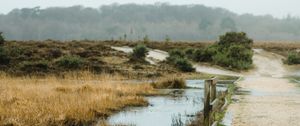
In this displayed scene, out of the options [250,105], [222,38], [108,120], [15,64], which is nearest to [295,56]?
[222,38]

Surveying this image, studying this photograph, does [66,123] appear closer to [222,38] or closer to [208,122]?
[208,122]

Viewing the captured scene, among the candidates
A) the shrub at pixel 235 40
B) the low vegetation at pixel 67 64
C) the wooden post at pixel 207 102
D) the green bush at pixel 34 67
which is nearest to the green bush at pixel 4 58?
the low vegetation at pixel 67 64

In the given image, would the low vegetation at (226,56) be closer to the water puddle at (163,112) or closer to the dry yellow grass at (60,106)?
the water puddle at (163,112)

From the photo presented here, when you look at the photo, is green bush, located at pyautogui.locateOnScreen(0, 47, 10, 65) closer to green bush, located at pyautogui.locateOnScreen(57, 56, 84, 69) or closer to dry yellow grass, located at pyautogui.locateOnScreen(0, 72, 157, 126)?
green bush, located at pyautogui.locateOnScreen(57, 56, 84, 69)

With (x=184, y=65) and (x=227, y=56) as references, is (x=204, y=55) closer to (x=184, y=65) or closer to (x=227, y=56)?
(x=227, y=56)

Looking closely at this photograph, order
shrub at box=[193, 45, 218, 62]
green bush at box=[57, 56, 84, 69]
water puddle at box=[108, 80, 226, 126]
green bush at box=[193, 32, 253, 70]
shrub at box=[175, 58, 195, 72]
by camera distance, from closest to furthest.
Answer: water puddle at box=[108, 80, 226, 126] → green bush at box=[57, 56, 84, 69] → shrub at box=[175, 58, 195, 72] → green bush at box=[193, 32, 253, 70] → shrub at box=[193, 45, 218, 62]

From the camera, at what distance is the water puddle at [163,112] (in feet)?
52.6

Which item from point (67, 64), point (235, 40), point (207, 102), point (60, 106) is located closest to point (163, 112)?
point (60, 106)

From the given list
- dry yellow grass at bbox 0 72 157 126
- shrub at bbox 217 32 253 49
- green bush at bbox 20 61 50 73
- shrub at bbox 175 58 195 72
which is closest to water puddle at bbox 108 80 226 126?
dry yellow grass at bbox 0 72 157 126

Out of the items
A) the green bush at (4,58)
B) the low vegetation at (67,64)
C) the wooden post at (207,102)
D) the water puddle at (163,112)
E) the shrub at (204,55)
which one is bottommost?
the shrub at (204,55)

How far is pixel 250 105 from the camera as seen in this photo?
18.8 m

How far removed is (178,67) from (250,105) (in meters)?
29.2

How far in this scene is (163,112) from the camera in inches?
733

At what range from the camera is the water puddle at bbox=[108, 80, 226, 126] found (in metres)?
16.0
